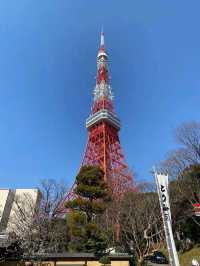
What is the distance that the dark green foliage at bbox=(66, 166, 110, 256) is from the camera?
15.0 meters

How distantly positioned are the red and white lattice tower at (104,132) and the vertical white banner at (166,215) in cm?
1587

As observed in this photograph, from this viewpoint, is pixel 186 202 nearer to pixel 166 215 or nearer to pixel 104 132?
pixel 166 215

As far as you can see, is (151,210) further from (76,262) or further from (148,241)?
(76,262)

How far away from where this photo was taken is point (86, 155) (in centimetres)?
3086

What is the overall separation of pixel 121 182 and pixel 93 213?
574 centimetres

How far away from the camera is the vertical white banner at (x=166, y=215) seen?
308 inches

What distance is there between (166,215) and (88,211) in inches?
392

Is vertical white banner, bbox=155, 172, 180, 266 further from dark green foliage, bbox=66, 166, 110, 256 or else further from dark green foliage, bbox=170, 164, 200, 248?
dark green foliage, bbox=170, 164, 200, 248

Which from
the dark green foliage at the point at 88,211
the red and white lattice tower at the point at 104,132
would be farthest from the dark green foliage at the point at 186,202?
the red and white lattice tower at the point at 104,132

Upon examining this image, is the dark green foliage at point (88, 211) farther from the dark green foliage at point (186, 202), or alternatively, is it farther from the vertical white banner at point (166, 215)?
the vertical white banner at point (166, 215)

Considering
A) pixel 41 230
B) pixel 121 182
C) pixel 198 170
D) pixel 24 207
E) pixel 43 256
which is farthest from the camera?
pixel 121 182

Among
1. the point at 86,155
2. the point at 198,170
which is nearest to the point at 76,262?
the point at 198,170

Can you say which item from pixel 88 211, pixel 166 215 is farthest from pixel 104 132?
pixel 166 215

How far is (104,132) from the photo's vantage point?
1261 inches
